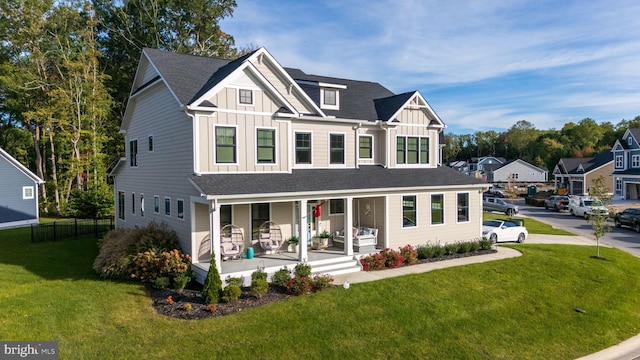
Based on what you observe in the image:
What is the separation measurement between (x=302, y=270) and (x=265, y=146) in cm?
534

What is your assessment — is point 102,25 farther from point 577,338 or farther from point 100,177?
point 577,338

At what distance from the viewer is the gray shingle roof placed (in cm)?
1424

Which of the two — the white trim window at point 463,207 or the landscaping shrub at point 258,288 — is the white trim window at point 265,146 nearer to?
the landscaping shrub at point 258,288

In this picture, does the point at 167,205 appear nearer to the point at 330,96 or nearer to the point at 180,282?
the point at 180,282

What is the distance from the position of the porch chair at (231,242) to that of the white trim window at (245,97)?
489cm

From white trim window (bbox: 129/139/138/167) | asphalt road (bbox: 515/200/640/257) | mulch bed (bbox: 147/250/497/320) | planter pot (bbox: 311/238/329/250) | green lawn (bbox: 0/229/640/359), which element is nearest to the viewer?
green lawn (bbox: 0/229/640/359)

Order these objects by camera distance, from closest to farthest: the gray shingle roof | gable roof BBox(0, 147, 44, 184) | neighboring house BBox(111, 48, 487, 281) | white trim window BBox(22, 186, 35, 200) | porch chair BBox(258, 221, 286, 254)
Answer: the gray shingle roof < neighboring house BBox(111, 48, 487, 281) < porch chair BBox(258, 221, 286, 254) < gable roof BBox(0, 147, 44, 184) < white trim window BBox(22, 186, 35, 200)

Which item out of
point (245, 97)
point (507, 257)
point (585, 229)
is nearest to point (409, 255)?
point (507, 257)

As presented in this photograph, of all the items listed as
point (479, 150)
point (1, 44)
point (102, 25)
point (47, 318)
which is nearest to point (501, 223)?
point (47, 318)

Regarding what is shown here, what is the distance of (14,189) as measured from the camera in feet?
99.7

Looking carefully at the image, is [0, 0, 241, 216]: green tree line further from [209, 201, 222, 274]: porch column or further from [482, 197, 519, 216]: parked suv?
[482, 197, 519, 216]: parked suv

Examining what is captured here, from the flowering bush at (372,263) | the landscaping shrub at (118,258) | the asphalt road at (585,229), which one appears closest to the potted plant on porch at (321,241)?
the flowering bush at (372,263)

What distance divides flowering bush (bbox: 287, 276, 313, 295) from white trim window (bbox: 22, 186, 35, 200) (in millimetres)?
28335

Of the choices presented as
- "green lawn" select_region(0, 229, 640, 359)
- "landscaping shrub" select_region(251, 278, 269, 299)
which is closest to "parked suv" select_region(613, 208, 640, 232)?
"green lawn" select_region(0, 229, 640, 359)
